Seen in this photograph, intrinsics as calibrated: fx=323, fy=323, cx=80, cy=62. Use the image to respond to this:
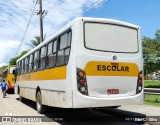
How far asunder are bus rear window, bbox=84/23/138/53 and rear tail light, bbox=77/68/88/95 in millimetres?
812

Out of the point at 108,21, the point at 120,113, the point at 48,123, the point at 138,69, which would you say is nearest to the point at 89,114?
the point at 120,113

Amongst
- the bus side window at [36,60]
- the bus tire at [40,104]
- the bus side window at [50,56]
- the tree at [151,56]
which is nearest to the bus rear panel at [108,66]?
the bus side window at [50,56]

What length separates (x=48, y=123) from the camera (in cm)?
1095

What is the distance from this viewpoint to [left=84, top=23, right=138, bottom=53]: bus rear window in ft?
30.8

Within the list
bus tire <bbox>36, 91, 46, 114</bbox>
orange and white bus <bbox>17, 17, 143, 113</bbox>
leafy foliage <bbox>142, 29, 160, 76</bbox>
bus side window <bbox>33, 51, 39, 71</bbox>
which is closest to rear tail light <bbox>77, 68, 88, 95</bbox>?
orange and white bus <bbox>17, 17, 143, 113</bbox>

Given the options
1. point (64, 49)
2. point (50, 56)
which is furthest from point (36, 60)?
point (64, 49)

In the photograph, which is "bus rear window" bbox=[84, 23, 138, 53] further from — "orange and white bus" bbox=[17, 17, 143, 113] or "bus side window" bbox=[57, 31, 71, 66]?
"bus side window" bbox=[57, 31, 71, 66]

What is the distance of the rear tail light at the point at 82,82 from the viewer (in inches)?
351

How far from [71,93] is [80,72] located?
63 centimetres

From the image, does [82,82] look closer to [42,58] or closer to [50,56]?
[50,56]

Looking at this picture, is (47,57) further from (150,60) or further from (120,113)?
(150,60)

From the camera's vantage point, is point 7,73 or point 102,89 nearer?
point 102,89

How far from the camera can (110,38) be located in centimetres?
968

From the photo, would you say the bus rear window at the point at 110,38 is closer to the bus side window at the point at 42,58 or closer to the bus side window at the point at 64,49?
the bus side window at the point at 64,49
